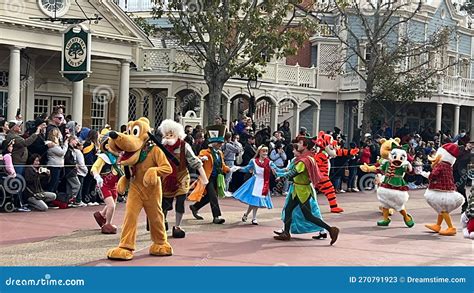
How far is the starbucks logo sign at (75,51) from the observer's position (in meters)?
19.7

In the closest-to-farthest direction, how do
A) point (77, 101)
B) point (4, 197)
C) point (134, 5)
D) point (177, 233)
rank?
point (177, 233) → point (4, 197) → point (77, 101) → point (134, 5)

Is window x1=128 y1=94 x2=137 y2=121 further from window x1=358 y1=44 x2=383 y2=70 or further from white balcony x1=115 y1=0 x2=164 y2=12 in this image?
window x1=358 y1=44 x2=383 y2=70

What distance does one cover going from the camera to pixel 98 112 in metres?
24.6

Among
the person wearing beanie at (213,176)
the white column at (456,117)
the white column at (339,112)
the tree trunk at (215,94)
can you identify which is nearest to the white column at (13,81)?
the tree trunk at (215,94)

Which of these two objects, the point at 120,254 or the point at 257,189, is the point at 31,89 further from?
the point at 120,254

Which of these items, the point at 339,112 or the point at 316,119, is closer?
the point at 316,119

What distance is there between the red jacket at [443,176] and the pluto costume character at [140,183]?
5422 millimetres

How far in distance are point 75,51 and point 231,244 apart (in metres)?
11.4

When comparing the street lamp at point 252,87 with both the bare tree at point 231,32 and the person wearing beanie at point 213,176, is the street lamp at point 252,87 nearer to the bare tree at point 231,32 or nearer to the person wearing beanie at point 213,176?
the bare tree at point 231,32

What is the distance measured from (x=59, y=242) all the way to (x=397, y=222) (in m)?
6.90

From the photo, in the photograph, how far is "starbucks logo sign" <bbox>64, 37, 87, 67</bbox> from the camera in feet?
64.7

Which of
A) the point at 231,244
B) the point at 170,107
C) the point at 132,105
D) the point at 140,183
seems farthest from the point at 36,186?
the point at 132,105
